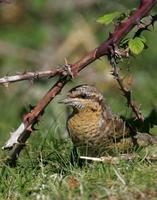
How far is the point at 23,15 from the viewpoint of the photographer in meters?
15.5

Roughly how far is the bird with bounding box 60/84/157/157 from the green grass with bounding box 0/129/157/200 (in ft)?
0.62

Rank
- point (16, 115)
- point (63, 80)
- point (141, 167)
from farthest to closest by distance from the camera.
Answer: point (16, 115) < point (63, 80) < point (141, 167)

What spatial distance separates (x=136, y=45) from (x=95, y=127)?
3.04 feet

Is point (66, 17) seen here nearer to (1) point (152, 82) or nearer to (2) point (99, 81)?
(2) point (99, 81)

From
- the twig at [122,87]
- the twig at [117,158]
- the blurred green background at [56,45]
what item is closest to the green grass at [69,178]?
the twig at [117,158]

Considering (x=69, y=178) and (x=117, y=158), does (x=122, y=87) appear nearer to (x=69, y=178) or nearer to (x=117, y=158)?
(x=117, y=158)

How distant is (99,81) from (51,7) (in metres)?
2.91

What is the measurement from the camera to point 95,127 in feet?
23.9

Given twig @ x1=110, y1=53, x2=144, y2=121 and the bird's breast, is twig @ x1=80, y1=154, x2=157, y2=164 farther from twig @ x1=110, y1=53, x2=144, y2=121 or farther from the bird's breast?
twig @ x1=110, y1=53, x2=144, y2=121

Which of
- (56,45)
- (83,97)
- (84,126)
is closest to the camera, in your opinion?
(84,126)

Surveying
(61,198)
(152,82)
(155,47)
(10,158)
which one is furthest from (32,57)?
(61,198)

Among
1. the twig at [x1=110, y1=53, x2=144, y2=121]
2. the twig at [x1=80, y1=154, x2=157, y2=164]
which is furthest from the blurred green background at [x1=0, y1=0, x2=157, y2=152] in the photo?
the twig at [x1=80, y1=154, x2=157, y2=164]

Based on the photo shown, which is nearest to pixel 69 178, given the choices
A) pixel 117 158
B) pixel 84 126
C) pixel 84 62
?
pixel 117 158

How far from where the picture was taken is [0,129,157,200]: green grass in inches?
236
